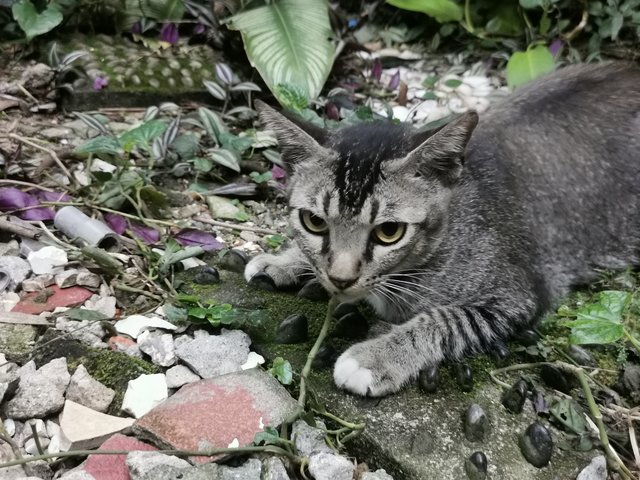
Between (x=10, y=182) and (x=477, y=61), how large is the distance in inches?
151

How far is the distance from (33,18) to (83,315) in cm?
276

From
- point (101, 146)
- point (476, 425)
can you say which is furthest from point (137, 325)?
point (476, 425)

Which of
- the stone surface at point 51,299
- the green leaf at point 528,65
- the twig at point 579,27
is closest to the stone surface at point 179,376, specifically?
the stone surface at point 51,299

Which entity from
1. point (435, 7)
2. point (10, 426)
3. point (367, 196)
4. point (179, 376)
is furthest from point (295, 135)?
point (435, 7)

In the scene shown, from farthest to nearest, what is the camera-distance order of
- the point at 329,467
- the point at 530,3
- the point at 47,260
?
the point at 530,3
the point at 47,260
the point at 329,467

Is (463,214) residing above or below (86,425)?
above

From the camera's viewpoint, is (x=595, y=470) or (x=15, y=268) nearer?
(x=595, y=470)

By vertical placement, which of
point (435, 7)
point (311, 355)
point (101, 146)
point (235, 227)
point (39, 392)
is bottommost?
point (235, 227)

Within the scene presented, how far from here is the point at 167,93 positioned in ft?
15.5

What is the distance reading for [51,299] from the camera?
280cm

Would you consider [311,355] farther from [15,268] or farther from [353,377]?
[15,268]

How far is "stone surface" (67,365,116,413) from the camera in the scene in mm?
2297

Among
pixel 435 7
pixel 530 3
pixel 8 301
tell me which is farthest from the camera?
pixel 435 7

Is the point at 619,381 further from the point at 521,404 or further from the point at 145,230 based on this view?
the point at 145,230
